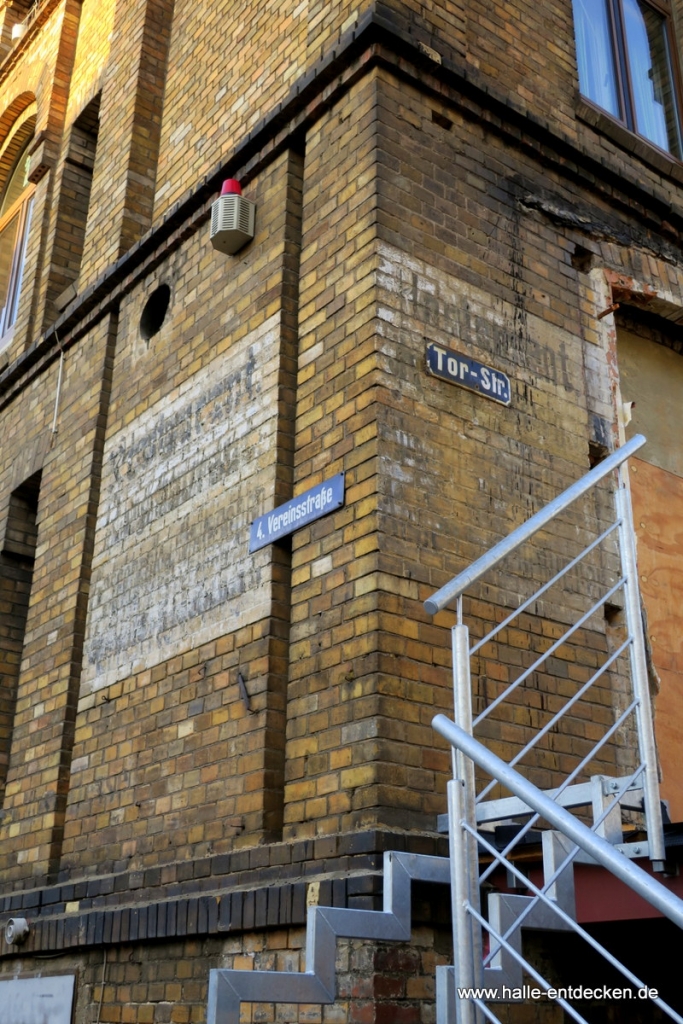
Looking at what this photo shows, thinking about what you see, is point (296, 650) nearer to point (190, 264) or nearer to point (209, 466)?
point (209, 466)

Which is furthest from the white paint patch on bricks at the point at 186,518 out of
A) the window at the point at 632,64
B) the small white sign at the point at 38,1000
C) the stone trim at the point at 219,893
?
the window at the point at 632,64

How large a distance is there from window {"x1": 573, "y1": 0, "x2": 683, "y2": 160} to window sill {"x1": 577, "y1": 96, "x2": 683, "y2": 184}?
312 millimetres

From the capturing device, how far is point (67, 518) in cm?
751

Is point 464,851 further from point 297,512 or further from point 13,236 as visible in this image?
point 13,236

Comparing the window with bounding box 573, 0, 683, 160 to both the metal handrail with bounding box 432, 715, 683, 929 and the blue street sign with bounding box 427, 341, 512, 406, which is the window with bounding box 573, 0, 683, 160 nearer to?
the blue street sign with bounding box 427, 341, 512, 406

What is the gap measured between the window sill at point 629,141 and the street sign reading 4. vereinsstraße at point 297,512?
3.49m

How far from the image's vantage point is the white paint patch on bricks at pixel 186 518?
5730 mm

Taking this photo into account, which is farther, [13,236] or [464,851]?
[13,236]

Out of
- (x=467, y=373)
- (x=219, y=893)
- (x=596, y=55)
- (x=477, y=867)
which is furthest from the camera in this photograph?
(x=596, y=55)

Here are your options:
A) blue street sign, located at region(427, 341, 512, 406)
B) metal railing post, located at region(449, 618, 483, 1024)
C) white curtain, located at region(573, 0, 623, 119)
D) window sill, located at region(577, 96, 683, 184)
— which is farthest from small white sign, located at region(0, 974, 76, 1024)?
white curtain, located at region(573, 0, 623, 119)

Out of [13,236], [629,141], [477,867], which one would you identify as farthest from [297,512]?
[13,236]

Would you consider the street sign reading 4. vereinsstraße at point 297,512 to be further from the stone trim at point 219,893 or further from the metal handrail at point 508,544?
the stone trim at point 219,893

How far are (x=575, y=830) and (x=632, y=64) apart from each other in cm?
716

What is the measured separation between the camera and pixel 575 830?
285cm
